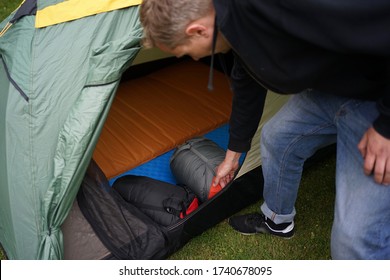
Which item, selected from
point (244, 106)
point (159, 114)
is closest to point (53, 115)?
point (244, 106)

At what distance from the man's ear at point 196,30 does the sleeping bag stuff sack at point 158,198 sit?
890 mm

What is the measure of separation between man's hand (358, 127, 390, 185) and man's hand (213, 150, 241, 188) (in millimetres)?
594

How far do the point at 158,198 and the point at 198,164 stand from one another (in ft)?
0.86

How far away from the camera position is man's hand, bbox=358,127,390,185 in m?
1.09

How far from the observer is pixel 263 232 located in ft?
6.28

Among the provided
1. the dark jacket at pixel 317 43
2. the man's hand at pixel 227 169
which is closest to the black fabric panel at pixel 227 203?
the man's hand at pixel 227 169

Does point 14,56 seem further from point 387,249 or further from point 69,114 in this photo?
point 387,249

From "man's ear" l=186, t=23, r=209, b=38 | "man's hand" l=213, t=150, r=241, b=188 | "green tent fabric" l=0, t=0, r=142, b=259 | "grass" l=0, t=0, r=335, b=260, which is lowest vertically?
"grass" l=0, t=0, r=335, b=260

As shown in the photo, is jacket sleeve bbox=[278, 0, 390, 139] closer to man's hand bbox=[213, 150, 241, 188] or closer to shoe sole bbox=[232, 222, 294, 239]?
man's hand bbox=[213, 150, 241, 188]

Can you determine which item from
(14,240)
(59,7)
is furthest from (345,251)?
(59,7)

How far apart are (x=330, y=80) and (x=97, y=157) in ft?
4.39

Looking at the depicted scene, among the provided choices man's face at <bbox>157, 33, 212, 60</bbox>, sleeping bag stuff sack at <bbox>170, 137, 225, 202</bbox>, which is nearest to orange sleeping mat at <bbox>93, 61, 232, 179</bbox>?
sleeping bag stuff sack at <bbox>170, 137, 225, 202</bbox>

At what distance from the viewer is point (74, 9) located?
173 centimetres

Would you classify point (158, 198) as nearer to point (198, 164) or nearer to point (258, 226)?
point (198, 164)
